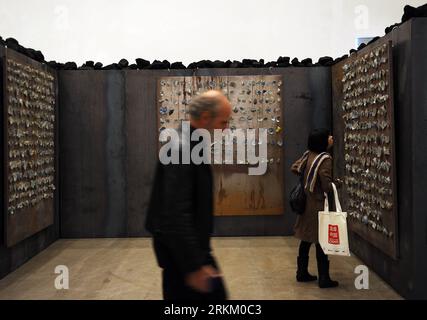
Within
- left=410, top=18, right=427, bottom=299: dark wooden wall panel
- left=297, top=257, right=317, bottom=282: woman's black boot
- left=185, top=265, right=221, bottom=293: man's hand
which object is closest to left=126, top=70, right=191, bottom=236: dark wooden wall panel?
left=297, top=257, right=317, bottom=282: woman's black boot

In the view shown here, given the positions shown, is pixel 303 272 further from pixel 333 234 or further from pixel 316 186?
pixel 316 186

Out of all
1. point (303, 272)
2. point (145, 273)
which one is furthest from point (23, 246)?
point (303, 272)

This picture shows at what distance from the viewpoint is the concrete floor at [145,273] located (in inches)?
189

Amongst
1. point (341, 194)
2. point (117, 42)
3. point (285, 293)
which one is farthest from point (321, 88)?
point (117, 42)

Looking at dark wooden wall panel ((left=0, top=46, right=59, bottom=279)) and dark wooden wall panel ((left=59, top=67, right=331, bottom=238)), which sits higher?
dark wooden wall panel ((left=59, top=67, right=331, bottom=238))

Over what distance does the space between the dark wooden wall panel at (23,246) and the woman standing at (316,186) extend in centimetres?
309

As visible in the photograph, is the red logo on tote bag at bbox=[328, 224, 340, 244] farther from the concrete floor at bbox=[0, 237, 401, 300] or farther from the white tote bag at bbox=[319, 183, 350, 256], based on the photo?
the concrete floor at bbox=[0, 237, 401, 300]

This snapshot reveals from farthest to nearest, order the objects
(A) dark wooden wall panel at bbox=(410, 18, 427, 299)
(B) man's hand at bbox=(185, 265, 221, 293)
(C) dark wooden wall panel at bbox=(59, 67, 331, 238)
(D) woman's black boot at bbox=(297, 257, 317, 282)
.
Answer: (C) dark wooden wall panel at bbox=(59, 67, 331, 238) < (D) woman's black boot at bbox=(297, 257, 317, 282) < (A) dark wooden wall panel at bbox=(410, 18, 427, 299) < (B) man's hand at bbox=(185, 265, 221, 293)

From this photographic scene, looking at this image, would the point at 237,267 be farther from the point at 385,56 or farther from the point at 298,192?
the point at 385,56

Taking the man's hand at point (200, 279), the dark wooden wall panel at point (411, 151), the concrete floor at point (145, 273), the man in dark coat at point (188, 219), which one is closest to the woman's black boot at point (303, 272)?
the concrete floor at point (145, 273)

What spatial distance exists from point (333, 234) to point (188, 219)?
251 cm

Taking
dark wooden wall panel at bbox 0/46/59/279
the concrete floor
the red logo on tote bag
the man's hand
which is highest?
the man's hand

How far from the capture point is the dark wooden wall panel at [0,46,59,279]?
537 centimetres

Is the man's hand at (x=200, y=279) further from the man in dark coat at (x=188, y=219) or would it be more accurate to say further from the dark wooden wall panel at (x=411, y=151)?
the dark wooden wall panel at (x=411, y=151)
